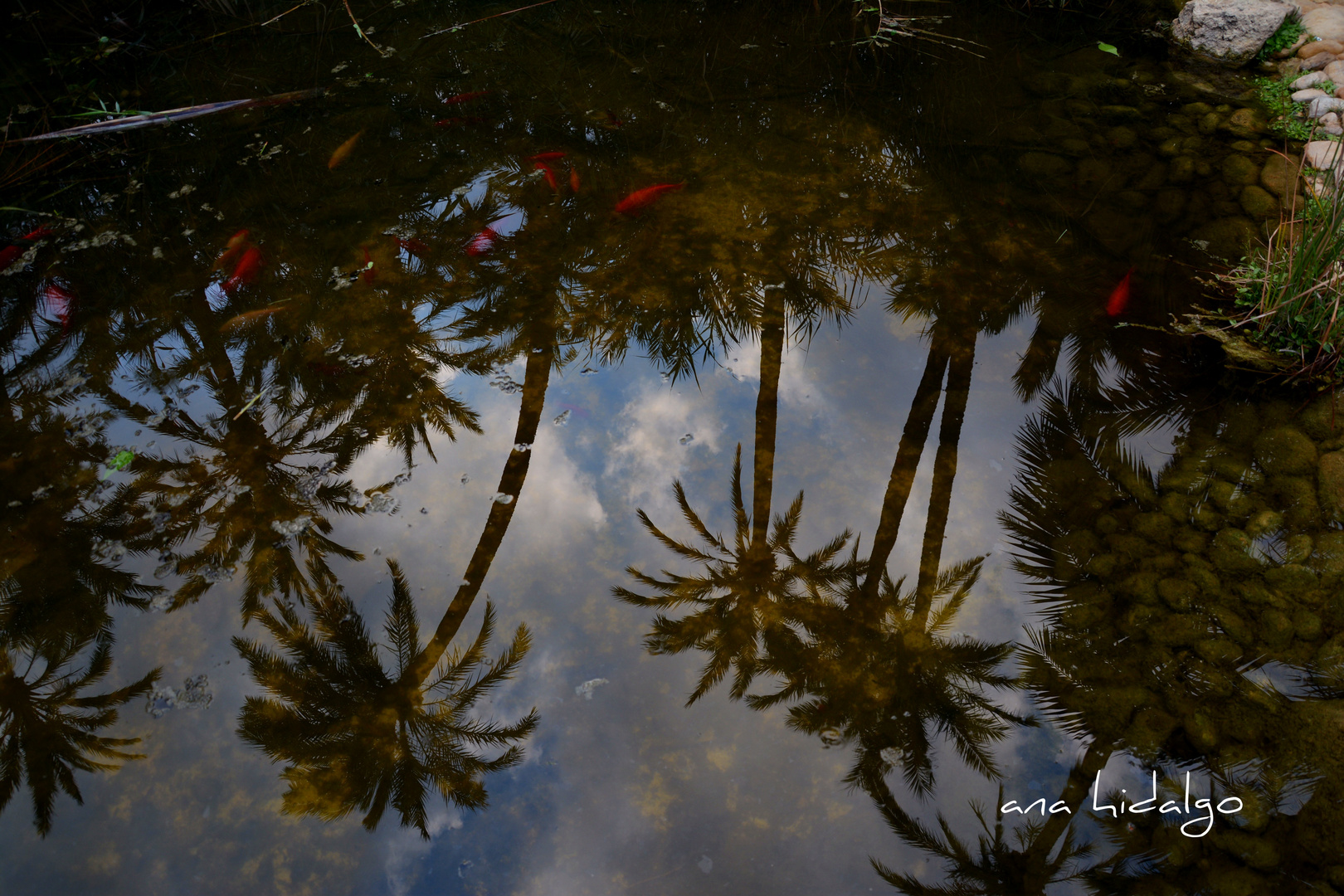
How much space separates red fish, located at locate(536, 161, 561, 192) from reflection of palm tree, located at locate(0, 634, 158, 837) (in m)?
2.84

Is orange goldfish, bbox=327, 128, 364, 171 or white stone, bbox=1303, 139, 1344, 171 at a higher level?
white stone, bbox=1303, 139, 1344, 171

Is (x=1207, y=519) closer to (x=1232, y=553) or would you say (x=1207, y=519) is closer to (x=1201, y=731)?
(x=1232, y=553)

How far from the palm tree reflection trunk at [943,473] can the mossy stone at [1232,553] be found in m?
0.87

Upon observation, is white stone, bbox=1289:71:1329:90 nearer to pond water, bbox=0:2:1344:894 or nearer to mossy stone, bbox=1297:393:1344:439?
pond water, bbox=0:2:1344:894

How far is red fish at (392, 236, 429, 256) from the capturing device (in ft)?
12.0

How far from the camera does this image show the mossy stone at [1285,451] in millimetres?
2707

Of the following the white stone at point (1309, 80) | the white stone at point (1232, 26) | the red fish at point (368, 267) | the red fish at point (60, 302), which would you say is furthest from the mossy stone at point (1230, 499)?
the red fish at point (60, 302)

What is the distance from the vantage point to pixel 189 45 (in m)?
5.16

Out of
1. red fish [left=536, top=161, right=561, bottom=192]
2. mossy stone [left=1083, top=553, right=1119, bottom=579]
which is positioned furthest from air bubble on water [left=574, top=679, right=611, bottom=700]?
red fish [left=536, top=161, right=561, bottom=192]

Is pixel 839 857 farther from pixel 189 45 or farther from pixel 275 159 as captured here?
pixel 189 45

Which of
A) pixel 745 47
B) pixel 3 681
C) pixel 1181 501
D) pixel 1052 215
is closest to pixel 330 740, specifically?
pixel 3 681

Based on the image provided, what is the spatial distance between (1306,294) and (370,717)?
3.65m

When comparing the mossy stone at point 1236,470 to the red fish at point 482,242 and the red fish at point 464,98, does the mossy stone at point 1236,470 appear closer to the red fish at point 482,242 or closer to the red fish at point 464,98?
the red fish at point 482,242

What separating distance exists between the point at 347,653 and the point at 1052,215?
12.5 feet
